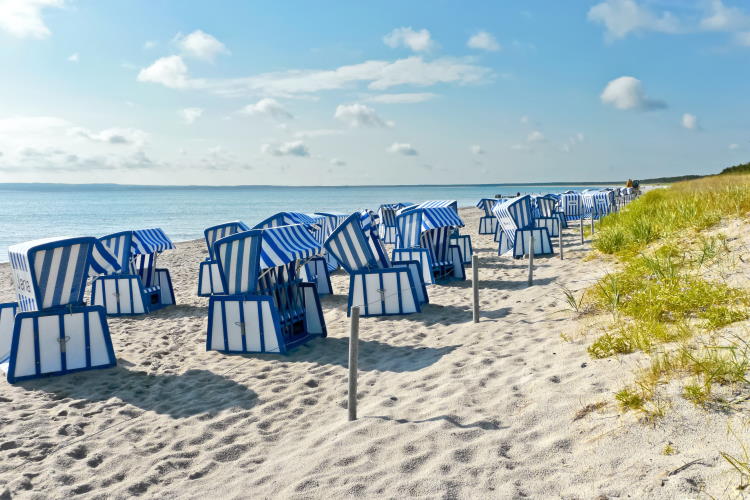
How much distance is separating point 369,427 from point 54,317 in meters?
3.57

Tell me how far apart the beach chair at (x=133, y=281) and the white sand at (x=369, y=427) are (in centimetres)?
236

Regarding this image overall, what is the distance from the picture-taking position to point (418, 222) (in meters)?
9.99

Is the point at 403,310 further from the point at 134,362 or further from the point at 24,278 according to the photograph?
the point at 24,278

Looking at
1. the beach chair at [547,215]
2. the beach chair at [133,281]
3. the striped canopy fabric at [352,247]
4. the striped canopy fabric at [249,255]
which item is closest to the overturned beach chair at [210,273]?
Result: the beach chair at [133,281]

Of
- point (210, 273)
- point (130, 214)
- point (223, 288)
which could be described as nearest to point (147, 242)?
point (210, 273)

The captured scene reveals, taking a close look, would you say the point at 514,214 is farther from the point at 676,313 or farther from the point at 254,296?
Answer: the point at 676,313

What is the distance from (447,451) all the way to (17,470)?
2794mm

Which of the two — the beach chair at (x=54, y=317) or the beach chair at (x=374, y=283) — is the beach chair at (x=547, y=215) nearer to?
the beach chair at (x=374, y=283)

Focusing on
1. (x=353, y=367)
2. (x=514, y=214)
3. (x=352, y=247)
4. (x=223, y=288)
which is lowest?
(x=353, y=367)

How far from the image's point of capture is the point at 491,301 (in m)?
8.17

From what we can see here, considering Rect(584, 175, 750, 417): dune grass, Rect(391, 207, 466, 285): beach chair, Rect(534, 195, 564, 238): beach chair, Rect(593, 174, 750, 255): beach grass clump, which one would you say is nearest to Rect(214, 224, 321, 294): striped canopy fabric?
Rect(584, 175, 750, 417): dune grass

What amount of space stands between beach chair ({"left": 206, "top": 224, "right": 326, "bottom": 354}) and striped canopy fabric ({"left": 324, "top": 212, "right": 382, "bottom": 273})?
3.03 ft

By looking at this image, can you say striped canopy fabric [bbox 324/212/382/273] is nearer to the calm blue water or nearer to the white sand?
the white sand

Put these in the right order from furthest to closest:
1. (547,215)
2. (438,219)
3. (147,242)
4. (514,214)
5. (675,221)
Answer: (547,215) → (514,214) → (438,219) → (147,242) → (675,221)
